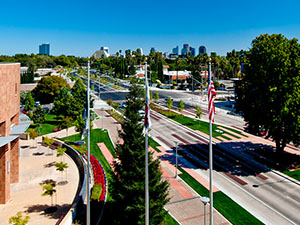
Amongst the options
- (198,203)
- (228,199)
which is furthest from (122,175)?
(228,199)

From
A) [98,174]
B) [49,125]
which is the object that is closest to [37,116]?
[49,125]

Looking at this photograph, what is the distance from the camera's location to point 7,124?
22.4 meters

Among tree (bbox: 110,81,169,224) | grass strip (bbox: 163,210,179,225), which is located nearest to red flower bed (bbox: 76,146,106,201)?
grass strip (bbox: 163,210,179,225)

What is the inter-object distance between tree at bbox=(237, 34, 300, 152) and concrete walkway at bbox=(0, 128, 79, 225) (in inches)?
767

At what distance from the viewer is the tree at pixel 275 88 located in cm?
2502

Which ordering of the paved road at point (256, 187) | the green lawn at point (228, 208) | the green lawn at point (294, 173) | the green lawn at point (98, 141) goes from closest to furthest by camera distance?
the green lawn at point (228, 208), the paved road at point (256, 187), the green lawn at point (294, 173), the green lawn at point (98, 141)

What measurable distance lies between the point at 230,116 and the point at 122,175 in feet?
141

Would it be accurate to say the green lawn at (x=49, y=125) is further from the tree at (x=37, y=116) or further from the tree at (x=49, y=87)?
the tree at (x=49, y=87)

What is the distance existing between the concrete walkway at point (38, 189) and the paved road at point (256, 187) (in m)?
13.4

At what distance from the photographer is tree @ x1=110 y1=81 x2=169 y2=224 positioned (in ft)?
50.7

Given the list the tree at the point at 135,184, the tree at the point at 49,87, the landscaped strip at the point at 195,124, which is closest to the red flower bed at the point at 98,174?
the tree at the point at 135,184

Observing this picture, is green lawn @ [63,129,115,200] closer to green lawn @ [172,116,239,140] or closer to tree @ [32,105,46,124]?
tree @ [32,105,46,124]

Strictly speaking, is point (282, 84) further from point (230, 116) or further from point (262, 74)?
point (230, 116)

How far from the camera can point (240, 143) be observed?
120ft
